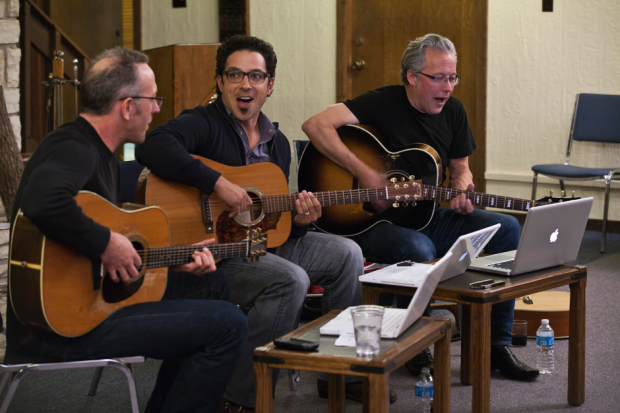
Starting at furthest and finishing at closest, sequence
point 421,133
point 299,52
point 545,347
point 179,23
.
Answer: point 179,23, point 299,52, point 421,133, point 545,347

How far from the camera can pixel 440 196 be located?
275 centimetres

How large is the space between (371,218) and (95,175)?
4.42 feet

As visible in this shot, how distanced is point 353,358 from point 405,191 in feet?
4.29

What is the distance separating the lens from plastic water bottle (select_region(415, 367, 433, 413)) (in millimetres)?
2178

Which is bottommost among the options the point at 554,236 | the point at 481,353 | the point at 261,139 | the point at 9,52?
the point at 481,353

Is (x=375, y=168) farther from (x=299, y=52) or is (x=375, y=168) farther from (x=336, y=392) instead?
(x=299, y=52)

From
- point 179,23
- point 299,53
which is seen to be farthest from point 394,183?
point 179,23

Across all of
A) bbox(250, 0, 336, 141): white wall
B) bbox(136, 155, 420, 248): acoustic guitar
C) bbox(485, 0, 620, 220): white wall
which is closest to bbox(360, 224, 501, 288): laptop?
bbox(136, 155, 420, 248): acoustic guitar

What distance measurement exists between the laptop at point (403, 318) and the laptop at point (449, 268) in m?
0.19

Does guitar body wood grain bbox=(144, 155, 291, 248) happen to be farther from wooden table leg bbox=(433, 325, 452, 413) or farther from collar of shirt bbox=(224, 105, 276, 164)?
wooden table leg bbox=(433, 325, 452, 413)

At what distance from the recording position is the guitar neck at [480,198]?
272 centimetres

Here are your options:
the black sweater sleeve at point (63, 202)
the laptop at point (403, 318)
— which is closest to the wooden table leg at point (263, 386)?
the laptop at point (403, 318)

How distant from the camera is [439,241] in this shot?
9.48 feet

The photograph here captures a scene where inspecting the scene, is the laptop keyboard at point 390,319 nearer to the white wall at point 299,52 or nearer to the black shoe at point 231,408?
the black shoe at point 231,408
